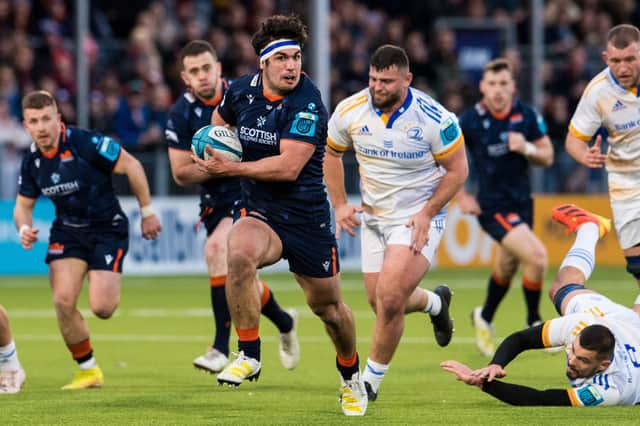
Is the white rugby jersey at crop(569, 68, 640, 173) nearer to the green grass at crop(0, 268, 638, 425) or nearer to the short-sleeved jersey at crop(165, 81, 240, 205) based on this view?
the green grass at crop(0, 268, 638, 425)

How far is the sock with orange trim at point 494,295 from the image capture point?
1228 cm

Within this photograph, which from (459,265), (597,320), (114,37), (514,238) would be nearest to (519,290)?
(459,265)

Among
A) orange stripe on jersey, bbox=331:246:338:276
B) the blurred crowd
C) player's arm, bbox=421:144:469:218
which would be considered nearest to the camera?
orange stripe on jersey, bbox=331:246:338:276

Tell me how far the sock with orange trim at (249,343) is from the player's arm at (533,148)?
16.8 feet

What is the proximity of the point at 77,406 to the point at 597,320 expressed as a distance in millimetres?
3391

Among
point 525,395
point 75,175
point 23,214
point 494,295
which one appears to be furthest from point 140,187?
point 494,295

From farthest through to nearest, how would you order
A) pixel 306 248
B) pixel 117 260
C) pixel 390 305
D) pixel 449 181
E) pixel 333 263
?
1. pixel 117 260
2. pixel 449 181
3. pixel 390 305
4. pixel 333 263
5. pixel 306 248

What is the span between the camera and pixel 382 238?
9500 millimetres

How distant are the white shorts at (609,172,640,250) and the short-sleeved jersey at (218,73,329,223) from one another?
276 cm

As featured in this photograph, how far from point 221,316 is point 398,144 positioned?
2600 mm

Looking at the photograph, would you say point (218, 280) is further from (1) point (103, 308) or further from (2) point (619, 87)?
(2) point (619, 87)

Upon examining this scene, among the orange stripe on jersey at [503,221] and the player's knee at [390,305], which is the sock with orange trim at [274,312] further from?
the orange stripe on jersey at [503,221]

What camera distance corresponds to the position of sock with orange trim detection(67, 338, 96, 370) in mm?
9984

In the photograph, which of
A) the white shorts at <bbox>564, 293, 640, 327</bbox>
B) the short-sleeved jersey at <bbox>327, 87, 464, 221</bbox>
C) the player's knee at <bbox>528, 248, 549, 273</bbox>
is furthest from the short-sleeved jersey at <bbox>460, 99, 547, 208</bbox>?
the white shorts at <bbox>564, 293, 640, 327</bbox>
